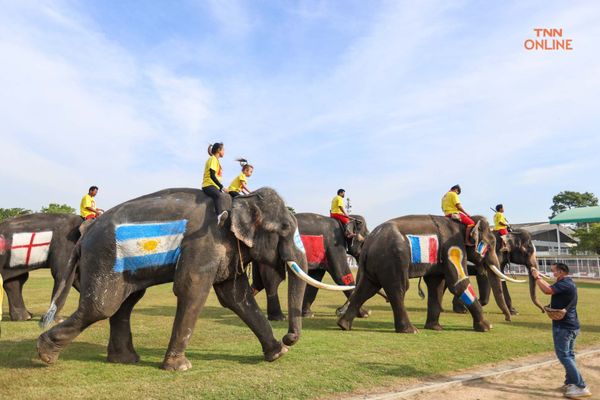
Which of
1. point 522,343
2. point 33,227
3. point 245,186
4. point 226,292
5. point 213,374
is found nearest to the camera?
point 213,374

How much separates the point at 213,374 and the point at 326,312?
702 cm

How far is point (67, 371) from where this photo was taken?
5844mm

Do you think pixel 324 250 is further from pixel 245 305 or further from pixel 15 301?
pixel 15 301

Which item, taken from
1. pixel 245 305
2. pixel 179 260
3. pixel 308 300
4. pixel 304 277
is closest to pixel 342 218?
pixel 308 300

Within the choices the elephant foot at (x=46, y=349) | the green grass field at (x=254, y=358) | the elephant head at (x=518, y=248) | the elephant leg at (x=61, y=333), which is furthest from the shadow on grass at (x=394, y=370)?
the elephant head at (x=518, y=248)

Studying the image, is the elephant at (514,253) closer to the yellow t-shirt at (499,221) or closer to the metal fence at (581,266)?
the yellow t-shirt at (499,221)

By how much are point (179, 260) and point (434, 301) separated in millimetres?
5847

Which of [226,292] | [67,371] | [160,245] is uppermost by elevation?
[160,245]

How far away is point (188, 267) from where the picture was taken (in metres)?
6.14

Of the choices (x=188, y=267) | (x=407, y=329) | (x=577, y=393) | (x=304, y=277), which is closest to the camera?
(x=577, y=393)

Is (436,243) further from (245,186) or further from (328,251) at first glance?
(245,186)

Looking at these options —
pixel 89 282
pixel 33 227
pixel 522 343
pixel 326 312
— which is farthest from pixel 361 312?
pixel 33 227

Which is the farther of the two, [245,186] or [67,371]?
[245,186]

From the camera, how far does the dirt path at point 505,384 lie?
528 centimetres
